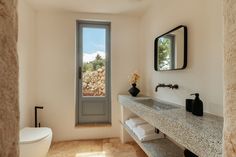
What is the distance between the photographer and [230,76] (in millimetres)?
463

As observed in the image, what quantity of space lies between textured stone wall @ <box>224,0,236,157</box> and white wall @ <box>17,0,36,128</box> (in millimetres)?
2485

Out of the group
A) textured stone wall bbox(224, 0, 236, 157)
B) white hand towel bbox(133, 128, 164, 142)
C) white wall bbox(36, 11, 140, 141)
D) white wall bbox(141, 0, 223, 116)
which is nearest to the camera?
textured stone wall bbox(224, 0, 236, 157)

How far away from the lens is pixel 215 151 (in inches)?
34.6

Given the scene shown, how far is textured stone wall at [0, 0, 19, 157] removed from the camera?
455mm

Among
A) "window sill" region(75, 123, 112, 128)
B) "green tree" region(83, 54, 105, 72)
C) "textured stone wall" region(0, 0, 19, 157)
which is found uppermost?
"green tree" region(83, 54, 105, 72)

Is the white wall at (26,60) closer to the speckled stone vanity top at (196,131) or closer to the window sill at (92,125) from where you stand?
the window sill at (92,125)

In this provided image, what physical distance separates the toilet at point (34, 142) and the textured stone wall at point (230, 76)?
1.98 metres

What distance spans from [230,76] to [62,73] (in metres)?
2.80

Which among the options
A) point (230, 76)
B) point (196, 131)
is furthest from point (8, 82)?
point (196, 131)

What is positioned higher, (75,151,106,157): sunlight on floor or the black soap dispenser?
the black soap dispenser

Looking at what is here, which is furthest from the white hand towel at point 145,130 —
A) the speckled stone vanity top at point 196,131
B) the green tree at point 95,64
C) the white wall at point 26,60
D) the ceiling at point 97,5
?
the ceiling at point 97,5

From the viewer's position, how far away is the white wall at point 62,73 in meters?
2.92

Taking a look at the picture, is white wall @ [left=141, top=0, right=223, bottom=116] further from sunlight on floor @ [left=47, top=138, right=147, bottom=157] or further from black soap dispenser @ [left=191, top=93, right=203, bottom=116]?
sunlight on floor @ [left=47, top=138, right=147, bottom=157]

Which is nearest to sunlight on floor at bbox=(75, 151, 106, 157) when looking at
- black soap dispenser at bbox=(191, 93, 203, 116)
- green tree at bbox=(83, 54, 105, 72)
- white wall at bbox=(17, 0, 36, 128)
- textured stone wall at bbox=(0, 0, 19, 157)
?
white wall at bbox=(17, 0, 36, 128)
